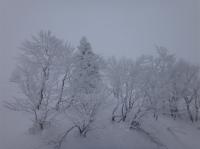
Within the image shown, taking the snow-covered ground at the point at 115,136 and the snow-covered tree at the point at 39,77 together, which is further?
the snow-covered tree at the point at 39,77

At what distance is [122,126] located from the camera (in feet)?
30.2

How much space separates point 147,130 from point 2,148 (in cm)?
609

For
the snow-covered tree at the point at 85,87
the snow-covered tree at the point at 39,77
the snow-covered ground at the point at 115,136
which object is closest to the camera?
the snow-covered ground at the point at 115,136

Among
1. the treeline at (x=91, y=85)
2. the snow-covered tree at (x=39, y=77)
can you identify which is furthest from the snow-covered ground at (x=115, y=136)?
the snow-covered tree at (x=39, y=77)

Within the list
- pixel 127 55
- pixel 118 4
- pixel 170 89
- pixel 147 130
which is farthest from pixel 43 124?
pixel 118 4

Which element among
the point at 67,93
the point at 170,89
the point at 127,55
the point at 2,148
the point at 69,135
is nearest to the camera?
the point at 2,148

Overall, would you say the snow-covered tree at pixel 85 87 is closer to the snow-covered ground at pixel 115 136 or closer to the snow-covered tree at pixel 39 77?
the snow-covered ground at pixel 115 136

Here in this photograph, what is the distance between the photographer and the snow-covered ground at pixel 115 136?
7.86 meters

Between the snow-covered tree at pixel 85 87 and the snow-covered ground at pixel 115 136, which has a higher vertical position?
the snow-covered tree at pixel 85 87

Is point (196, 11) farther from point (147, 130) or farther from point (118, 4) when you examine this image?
point (147, 130)

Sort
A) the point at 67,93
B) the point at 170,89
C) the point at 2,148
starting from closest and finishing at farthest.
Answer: the point at 2,148, the point at 67,93, the point at 170,89

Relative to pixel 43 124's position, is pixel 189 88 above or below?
above

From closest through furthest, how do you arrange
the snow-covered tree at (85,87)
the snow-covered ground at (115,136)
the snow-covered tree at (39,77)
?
the snow-covered ground at (115,136), the snow-covered tree at (85,87), the snow-covered tree at (39,77)

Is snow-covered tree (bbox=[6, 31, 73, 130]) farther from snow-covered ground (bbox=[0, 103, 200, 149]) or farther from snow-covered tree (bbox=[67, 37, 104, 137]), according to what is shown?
snow-covered tree (bbox=[67, 37, 104, 137])
